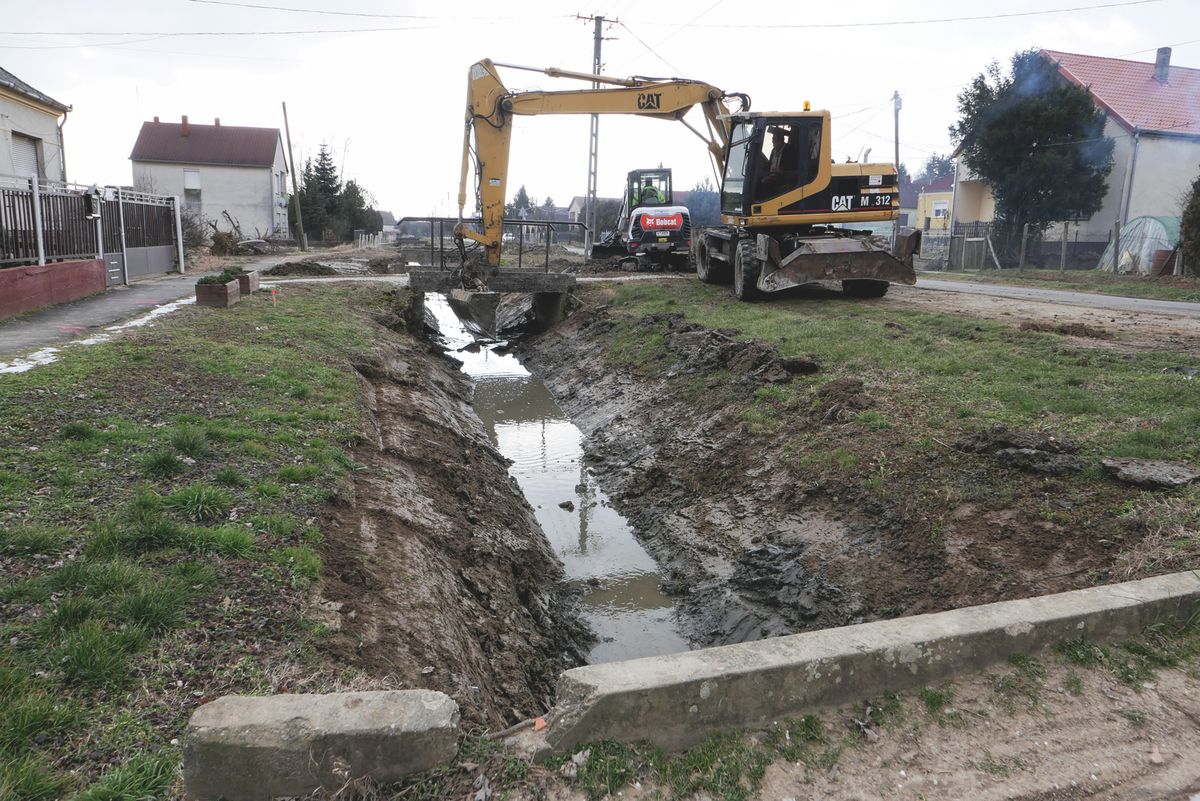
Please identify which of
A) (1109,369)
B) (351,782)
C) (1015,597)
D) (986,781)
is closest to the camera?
(351,782)

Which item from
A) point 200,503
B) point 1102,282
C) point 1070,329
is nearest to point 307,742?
point 200,503

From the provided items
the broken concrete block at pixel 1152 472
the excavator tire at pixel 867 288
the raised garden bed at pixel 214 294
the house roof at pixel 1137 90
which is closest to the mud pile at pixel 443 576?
the broken concrete block at pixel 1152 472

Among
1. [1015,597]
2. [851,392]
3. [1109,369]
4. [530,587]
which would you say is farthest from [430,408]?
[1109,369]

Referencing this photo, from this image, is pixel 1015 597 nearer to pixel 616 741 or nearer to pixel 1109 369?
pixel 616 741

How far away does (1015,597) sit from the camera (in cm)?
448

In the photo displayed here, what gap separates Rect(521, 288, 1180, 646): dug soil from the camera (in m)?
4.88

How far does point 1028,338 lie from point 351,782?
914 centimetres

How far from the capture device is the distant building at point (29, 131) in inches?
730

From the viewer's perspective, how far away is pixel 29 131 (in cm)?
1967

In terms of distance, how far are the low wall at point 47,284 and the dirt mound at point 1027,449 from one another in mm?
11492

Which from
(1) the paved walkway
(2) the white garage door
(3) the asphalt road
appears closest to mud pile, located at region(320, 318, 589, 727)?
(1) the paved walkway

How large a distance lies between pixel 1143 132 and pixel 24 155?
35.3 metres

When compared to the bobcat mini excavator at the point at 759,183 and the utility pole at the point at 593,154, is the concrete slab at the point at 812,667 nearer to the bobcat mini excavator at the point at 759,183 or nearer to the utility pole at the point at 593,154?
the bobcat mini excavator at the point at 759,183

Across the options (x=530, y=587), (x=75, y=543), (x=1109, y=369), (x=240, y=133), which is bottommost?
(x=530, y=587)
